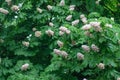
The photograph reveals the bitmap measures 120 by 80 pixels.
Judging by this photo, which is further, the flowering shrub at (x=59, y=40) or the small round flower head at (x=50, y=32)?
the small round flower head at (x=50, y=32)

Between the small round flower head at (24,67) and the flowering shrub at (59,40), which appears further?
the small round flower head at (24,67)

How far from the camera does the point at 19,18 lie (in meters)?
6.64

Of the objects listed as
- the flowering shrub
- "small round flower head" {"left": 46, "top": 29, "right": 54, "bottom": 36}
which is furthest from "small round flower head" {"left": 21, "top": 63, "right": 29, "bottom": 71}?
"small round flower head" {"left": 46, "top": 29, "right": 54, "bottom": 36}

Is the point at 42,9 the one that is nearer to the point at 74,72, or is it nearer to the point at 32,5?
the point at 32,5

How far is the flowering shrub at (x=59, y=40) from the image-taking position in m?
5.64

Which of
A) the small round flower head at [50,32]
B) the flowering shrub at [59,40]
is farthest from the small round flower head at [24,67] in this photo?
the small round flower head at [50,32]

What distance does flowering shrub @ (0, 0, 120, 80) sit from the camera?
5641mm

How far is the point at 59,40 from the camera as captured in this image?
602 cm

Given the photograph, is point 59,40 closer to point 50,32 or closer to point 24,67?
point 50,32

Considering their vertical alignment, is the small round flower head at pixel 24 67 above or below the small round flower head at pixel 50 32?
below

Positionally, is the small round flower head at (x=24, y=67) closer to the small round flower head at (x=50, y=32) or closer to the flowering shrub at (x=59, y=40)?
the flowering shrub at (x=59, y=40)

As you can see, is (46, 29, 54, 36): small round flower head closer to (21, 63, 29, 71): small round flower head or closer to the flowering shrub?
the flowering shrub

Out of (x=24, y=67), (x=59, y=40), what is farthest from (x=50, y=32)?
(x=24, y=67)

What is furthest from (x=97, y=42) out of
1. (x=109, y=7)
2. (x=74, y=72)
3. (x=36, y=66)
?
(x=109, y=7)
